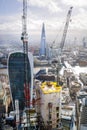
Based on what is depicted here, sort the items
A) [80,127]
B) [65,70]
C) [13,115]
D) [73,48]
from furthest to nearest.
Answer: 1. [73,48]
2. [65,70]
3. [13,115]
4. [80,127]

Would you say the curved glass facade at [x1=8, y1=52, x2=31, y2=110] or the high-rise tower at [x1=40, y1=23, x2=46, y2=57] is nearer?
the curved glass facade at [x1=8, y1=52, x2=31, y2=110]

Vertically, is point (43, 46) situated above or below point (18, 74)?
below

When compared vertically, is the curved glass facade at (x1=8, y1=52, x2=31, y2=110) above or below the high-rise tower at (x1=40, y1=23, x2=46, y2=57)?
above

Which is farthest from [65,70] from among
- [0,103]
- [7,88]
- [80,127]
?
[80,127]

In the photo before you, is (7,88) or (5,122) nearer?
(5,122)

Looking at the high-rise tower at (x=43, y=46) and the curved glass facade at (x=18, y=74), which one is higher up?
the curved glass facade at (x=18, y=74)

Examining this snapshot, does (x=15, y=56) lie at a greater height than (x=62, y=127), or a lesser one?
greater

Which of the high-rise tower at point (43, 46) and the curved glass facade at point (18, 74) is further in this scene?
the high-rise tower at point (43, 46)

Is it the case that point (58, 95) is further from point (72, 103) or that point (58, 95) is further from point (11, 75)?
point (11, 75)

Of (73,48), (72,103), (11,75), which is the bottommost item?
(73,48)

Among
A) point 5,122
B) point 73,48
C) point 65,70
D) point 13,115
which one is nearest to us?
point 5,122

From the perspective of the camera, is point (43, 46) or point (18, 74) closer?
point (18, 74)
